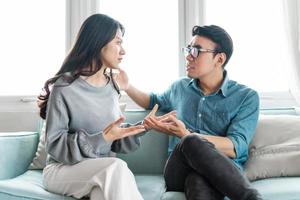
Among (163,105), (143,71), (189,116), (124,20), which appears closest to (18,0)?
(124,20)

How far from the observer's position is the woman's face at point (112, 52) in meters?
1.94

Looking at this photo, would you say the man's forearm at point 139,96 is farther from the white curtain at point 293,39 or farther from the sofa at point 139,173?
the white curtain at point 293,39

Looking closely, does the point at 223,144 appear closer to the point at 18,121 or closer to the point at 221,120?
the point at 221,120

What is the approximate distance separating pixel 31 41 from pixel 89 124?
1349mm

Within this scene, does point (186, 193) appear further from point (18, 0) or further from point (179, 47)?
point (18, 0)

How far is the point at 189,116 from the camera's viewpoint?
214 centimetres

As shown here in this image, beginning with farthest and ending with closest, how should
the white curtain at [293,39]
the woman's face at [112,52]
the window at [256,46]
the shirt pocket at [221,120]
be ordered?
the window at [256,46], the white curtain at [293,39], the shirt pocket at [221,120], the woman's face at [112,52]

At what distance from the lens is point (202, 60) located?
2.12 metres

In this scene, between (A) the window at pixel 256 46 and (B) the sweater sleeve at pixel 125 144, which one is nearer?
(B) the sweater sleeve at pixel 125 144

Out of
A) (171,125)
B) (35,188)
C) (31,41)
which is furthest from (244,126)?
(31,41)

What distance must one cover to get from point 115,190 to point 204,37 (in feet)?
3.15

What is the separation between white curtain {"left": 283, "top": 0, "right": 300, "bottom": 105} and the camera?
8.18 ft

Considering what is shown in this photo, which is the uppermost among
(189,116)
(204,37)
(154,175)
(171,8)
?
(171,8)

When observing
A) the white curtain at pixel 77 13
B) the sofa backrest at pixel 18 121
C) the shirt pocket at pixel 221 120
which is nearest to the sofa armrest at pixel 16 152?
the sofa backrest at pixel 18 121
